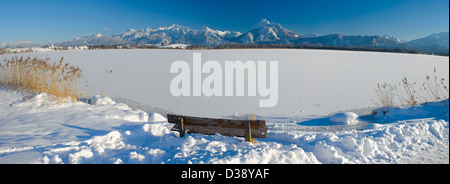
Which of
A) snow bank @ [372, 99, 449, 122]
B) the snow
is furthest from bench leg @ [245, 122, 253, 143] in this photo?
snow bank @ [372, 99, 449, 122]

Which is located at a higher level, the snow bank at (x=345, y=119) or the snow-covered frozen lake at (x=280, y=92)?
the snow-covered frozen lake at (x=280, y=92)

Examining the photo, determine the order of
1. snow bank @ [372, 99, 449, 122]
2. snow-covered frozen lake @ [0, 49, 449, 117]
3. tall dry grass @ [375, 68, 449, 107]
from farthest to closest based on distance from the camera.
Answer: snow-covered frozen lake @ [0, 49, 449, 117] → tall dry grass @ [375, 68, 449, 107] → snow bank @ [372, 99, 449, 122]

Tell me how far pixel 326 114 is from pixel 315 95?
2698mm

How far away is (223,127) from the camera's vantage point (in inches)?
169

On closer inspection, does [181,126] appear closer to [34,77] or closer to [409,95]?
[34,77]

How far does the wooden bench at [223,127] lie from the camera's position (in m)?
4.15

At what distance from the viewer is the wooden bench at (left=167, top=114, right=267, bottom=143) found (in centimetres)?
415

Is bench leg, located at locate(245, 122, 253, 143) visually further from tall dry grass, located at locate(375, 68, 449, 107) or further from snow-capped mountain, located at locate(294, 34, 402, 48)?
snow-capped mountain, located at locate(294, 34, 402, 48)

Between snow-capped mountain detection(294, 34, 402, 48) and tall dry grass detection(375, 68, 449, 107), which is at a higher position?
snow-capped mountain detection(294, 34, 402, 48)

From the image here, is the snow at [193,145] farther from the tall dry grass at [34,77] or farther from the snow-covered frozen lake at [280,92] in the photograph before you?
the tall dry grass at [34,77]

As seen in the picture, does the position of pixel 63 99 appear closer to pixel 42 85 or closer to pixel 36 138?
pixel 42 85

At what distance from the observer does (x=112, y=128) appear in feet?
17.9

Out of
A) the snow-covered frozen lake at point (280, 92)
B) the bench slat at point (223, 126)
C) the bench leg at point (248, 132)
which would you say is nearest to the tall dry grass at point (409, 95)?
the snow-covered frozen lake at point (280, 92)

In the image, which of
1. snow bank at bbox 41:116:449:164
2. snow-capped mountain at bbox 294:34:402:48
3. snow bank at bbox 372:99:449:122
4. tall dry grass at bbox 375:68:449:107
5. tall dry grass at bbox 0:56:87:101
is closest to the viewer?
snow bank at bbox 41:116:449:164
